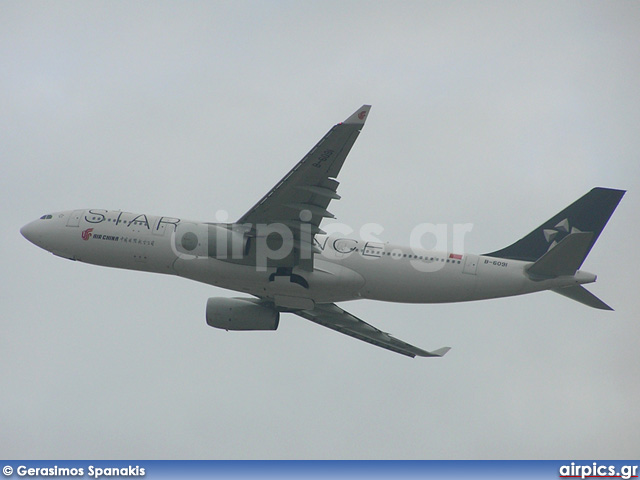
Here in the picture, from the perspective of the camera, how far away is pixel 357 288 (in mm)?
43594

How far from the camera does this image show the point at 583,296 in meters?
41.8

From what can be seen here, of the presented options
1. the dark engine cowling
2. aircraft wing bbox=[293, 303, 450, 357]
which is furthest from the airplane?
aircraft wing bbox=[293, 303, 450, 357]

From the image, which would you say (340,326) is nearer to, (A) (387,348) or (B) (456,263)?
(A) (387,348)

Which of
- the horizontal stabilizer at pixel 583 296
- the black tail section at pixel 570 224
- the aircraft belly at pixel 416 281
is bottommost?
the horizontal stabilizer at pixel 583 296

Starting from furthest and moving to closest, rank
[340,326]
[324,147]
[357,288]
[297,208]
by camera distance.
→ 1. [340,326]
2. [357,288]
3. [297,208]
4. [324,147]

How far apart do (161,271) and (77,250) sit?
4.78m

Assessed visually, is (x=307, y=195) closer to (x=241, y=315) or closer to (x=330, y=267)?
(x=330, y=267)

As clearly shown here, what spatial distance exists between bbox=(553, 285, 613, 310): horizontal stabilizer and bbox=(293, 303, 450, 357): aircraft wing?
34.4ft

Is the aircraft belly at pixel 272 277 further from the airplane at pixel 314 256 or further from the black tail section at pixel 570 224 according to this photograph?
the black tail section at pixel 570 224

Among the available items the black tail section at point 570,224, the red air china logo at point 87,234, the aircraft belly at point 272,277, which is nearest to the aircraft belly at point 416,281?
the aircraft belly at point 272,277

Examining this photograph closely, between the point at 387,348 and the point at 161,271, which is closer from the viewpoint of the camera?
the point at 161,271

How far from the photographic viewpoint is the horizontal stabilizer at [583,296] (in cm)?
4155

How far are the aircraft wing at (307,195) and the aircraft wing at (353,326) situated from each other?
297 inches

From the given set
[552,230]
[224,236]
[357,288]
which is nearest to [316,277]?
[357,288]
